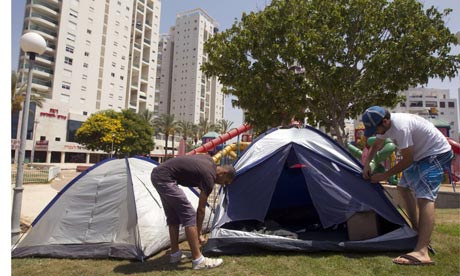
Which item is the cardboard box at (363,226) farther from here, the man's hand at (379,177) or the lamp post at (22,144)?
the lamp post at (22,144)

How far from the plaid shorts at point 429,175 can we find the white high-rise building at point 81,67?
143ft

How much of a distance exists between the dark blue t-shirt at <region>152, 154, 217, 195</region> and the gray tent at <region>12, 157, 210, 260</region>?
93cm

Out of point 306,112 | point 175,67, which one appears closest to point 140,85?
point 175,67

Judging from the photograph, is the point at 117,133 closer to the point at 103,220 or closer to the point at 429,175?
the point at 103,220

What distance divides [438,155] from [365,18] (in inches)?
271

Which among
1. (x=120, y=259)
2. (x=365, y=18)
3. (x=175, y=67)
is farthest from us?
(x=175, y=67)

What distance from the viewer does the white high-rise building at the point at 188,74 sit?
8231cm

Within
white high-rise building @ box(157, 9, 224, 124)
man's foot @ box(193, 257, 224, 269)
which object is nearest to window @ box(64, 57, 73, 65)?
white high-rise building @ box(157, 9, 224, 124)

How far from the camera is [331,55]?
371 inches

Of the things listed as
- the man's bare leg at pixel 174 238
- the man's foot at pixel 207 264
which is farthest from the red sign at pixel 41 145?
the man's foot at pixel 207 264

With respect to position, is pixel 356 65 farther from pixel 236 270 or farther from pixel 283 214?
pixel 236 270

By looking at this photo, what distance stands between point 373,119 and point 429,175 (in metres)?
0.93

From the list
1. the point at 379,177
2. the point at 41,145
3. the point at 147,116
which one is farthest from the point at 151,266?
the point at 41,145

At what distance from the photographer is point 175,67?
8656 centimetres
